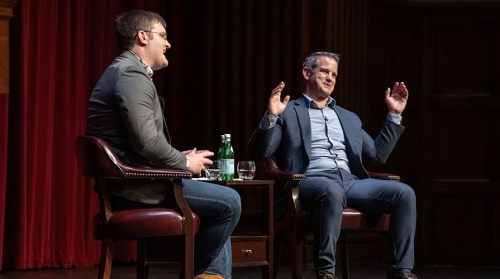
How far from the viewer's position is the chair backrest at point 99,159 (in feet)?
9.50

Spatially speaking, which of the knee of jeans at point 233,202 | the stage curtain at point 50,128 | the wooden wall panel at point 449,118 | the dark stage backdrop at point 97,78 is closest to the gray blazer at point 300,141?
the knee of jeans at point 233,202

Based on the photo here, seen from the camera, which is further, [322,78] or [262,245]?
[322,78]

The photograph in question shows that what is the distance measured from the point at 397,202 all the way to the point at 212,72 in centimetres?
204

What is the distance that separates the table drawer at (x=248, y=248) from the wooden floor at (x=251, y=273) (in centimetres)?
82

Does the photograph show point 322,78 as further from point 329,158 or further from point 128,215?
point 128,215

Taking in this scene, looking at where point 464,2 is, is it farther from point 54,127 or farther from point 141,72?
point 141,72

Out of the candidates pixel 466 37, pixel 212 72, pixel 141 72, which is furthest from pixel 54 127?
pixel 466 37

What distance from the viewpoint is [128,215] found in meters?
2.97

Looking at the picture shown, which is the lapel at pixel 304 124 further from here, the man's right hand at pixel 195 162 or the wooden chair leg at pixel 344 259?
the man's right hand at pixel 195 162

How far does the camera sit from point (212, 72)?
5.33 metres

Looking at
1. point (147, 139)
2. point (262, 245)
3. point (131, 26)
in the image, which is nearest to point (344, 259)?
point (262, 245)

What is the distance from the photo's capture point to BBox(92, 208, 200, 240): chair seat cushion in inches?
116

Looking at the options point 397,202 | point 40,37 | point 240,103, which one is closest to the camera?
point 397,202

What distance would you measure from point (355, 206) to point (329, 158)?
315 mm
